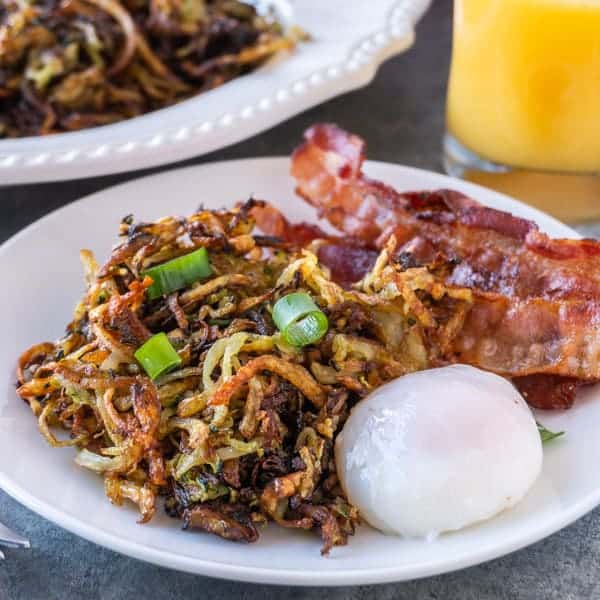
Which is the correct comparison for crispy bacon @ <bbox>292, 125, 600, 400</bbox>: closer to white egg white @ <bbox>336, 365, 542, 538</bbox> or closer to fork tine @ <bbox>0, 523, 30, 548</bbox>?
white egg white @ <bbox>336, 365, 542, 538</bbox>

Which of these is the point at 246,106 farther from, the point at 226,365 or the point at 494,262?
the point at 226,365

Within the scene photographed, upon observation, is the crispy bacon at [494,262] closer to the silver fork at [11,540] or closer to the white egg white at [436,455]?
the white egg white at [436,455]

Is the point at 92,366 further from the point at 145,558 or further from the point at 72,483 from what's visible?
the point at 145,558

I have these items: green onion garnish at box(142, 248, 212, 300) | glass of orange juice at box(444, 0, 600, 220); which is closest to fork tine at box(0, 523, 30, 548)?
green onion garnish at box(142, 248, 212, 300)

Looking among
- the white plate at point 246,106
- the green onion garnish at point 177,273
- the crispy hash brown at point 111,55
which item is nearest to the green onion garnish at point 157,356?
the green onion garnish at point 177,273

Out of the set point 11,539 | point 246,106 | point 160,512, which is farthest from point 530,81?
point 11,539

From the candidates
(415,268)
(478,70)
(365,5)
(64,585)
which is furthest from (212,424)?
(365,5)
